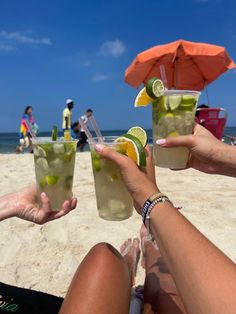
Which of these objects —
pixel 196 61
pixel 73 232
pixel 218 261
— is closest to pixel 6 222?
pixel 73 232

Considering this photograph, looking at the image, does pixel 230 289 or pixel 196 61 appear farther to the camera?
pixel 196 61

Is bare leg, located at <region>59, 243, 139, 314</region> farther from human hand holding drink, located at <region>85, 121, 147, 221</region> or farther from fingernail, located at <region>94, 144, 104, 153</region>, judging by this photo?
fingernail, located at <region>94, 144, 104, 153</region>

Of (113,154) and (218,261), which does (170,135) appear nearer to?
(113,154)

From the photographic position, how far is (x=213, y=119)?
12.8 ft

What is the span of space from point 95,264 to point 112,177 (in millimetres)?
513

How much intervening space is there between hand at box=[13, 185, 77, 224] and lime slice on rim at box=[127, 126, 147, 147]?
48cm

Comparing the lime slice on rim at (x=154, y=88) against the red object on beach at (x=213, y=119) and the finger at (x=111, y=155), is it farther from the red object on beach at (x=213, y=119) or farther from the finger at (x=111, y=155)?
the red object on beach at (x=213, y=119)

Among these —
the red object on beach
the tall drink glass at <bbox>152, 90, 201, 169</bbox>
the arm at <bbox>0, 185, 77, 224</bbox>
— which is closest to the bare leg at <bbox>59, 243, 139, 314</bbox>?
the arm at <bbox>0, 185, 77, 224</bbox>

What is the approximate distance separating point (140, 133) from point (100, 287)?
2.39 ft

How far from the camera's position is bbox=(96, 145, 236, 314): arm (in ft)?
3.46

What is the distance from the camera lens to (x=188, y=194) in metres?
5.02

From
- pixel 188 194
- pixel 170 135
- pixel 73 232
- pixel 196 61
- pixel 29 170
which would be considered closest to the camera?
pixel 170 135

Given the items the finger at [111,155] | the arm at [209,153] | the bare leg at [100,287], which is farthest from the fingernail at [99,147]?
the bare leg at [100,287]

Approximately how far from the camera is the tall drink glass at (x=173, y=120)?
1697 mm
